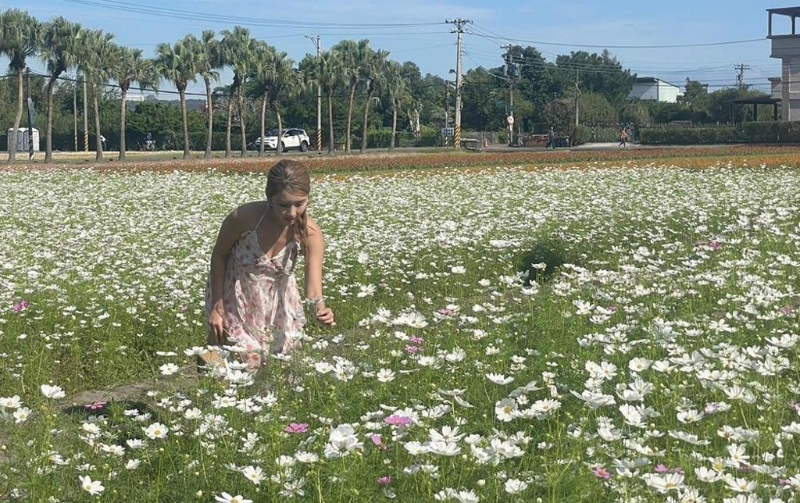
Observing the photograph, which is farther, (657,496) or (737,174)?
(737,174)

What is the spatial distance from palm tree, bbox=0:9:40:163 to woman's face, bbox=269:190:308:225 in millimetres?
36470

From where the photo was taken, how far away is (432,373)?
14.0 feet

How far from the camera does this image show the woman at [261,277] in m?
4.51

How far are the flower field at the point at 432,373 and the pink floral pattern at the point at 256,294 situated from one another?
A: 0.27 metres

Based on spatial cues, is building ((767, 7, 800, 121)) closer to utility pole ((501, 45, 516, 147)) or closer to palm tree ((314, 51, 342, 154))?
utility pole ((501, 45, 516, 147))

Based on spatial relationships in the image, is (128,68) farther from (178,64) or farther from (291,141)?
(291,141)

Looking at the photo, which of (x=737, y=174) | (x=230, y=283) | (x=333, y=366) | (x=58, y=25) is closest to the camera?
(x=333, y=366)

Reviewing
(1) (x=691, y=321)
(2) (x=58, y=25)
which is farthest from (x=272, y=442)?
(2) (x=58, y=25)

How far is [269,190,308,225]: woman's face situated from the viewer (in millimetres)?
4297

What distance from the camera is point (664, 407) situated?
12.4 feet

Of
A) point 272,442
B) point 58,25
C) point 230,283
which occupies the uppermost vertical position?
point 58,25

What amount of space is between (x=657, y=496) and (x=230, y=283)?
2.29 meters

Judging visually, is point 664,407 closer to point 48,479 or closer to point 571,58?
point 48,479

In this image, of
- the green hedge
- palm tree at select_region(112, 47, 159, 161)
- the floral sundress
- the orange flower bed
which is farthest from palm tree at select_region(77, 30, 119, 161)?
the floral sundress
